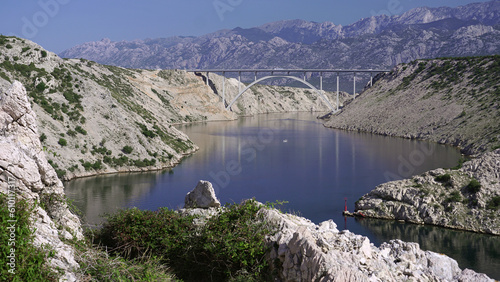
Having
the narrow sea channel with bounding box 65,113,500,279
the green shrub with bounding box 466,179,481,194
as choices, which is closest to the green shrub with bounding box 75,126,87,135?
the narrow sea channel with bounding box 65,113,500,279

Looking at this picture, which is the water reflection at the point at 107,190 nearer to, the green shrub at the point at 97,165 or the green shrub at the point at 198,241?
the green shrub at the point at 97,165

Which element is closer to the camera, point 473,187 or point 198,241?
point 198,241

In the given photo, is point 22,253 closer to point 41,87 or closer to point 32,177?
point 32,177

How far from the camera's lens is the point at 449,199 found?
3625 cm

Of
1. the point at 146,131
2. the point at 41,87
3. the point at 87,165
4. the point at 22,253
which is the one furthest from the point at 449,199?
the point at 41,87

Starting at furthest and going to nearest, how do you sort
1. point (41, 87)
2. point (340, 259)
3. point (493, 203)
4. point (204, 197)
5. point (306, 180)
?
point (41, 87), point (306, 180), point (493, 203), point (204, 197), point (340, 259)

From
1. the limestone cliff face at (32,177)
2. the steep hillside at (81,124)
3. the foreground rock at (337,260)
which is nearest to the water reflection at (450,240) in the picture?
the foreground rock at (337,260)

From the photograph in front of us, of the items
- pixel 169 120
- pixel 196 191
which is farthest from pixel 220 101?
pixel 196 191

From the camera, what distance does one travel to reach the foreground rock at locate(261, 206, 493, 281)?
41.2 feet

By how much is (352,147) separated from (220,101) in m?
74.3

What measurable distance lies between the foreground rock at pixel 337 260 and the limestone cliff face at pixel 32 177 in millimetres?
5305

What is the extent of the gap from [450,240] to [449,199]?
15.0 feet

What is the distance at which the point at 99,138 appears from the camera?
53.7m

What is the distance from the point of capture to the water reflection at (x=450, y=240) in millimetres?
28484
